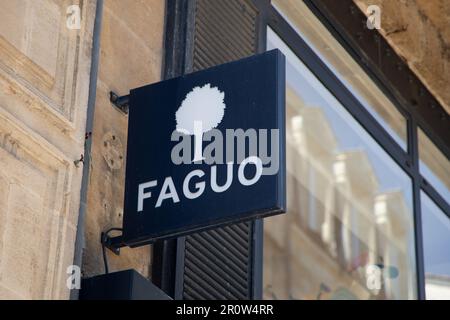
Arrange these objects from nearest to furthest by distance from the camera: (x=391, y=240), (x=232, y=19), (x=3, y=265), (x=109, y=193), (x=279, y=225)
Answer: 1. (x=3, y=265)
2. (x=109, y=193)
3. (x=232, y=19)
4. (x=391, y=240)
5. (x=279, y=225)

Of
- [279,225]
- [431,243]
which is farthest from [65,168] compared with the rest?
[279,225]

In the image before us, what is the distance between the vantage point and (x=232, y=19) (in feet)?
35.4

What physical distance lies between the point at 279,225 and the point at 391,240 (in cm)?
1781

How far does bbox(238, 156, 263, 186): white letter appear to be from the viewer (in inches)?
322

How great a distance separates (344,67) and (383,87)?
0.73 meters

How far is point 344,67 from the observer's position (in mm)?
12656

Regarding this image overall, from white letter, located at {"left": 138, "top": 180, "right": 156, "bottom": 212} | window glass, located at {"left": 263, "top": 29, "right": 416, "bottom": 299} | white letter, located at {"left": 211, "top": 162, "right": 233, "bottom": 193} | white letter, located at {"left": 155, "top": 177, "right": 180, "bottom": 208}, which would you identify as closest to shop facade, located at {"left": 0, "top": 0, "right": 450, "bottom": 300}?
white letter, located at {"left": 138, "top": 180, "right": 156, "bottom": 212}

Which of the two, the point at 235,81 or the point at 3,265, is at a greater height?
the point at 235,81

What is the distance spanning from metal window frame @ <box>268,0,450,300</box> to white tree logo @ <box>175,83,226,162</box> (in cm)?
286

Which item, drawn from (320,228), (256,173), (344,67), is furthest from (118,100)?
(320,228)

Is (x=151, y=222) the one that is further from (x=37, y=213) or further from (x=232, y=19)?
(x=232, y=19)

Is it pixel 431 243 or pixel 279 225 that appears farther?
pixel 279 225

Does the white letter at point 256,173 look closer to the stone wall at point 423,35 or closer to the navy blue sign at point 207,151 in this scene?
the navy blue sign at point 207,151

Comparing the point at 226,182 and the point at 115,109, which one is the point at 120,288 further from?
the point at 115,109
